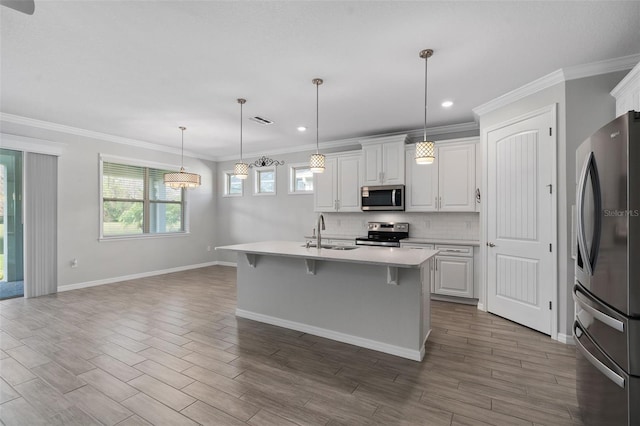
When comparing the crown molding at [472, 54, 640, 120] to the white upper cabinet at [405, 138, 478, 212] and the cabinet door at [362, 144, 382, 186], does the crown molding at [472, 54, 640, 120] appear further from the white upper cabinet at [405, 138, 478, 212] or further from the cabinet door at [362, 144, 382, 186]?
the cabinet door at [362, 144, 382, 186]

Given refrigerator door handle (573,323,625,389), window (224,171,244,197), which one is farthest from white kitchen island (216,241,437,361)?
window (224,171,244,197)

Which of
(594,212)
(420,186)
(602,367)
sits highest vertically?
(420,186)

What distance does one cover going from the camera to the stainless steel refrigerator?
4.49 feet

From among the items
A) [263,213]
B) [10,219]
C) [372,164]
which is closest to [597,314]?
[372,164]

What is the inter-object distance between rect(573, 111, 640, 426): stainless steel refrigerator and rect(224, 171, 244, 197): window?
22.9ft

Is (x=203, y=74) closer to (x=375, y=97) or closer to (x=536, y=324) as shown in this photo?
(x=375, y=97)

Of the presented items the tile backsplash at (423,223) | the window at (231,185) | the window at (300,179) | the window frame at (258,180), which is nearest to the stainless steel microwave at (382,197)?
the tile backsplash at (423,223)

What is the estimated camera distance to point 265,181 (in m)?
7.37

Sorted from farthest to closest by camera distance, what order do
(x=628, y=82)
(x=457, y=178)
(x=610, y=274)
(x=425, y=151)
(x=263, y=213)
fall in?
1. (x=263, y=213)
2. (x=457, y=178)
3. (x=425, y=151)
4. (x=628, y=82)
5. (x=610, y=274)

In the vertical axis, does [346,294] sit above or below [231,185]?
below

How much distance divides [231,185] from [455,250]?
561cm

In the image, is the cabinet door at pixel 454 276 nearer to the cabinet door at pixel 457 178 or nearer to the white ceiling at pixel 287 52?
the cabinet door at pixel 457 178

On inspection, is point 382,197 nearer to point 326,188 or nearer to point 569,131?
point 326,188

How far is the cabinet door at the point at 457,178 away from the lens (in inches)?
181
